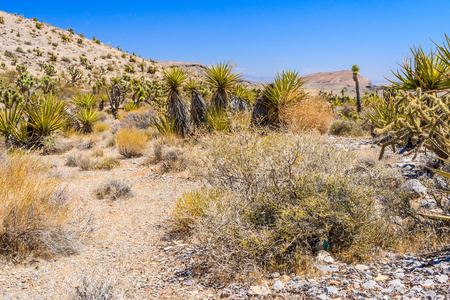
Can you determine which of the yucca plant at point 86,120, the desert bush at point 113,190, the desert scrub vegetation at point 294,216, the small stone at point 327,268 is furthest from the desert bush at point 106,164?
the small stone at point 327,268

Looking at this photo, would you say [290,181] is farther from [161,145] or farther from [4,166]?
[161,145]

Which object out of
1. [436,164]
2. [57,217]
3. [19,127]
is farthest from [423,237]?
[19,127]

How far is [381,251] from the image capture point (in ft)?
10.9

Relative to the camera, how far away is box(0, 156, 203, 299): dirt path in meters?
3.20

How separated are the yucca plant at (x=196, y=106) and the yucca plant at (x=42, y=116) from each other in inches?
173

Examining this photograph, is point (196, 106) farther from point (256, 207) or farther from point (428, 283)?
point (428, 283)

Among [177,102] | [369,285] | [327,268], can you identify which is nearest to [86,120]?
[177,102]

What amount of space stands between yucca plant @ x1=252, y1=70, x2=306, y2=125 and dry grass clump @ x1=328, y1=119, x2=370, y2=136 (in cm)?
377

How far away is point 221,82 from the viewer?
9.96m

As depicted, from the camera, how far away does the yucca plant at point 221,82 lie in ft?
32.5

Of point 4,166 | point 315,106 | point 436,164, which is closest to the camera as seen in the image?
point 4,166

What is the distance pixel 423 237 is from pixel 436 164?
3388mm

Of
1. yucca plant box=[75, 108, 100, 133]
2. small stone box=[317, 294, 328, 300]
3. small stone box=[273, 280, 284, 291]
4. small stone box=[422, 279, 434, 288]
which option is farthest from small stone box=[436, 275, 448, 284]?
yucca plant box=[75, 108, 100, 133]

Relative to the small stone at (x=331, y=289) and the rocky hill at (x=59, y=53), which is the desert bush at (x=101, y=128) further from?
the rocky hill at (x=59, y=53)
